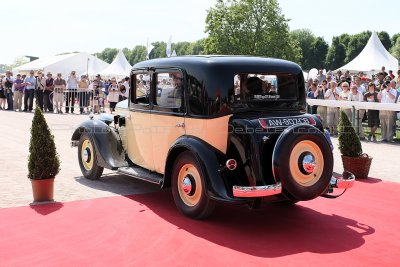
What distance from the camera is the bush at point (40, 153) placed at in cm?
659

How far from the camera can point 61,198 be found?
274 inches

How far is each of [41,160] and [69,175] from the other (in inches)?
81.9

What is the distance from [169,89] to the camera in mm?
6734

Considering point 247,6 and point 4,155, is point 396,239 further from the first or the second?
point 247,6

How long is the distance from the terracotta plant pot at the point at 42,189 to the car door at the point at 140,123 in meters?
1.40

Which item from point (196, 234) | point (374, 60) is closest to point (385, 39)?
point (374, 60)

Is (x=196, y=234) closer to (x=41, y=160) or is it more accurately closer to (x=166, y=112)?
(x=166, y=112)

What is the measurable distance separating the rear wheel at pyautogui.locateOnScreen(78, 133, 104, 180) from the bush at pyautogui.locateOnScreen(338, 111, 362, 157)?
438 cm

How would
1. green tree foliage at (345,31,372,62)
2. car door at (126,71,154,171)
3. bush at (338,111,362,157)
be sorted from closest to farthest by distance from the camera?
car door at (126,71,154,171), bush at (338,111,362,157), green tree foliage at (345,31,372,62)

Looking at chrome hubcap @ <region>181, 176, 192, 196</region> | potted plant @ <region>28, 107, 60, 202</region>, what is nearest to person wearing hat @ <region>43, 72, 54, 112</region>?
potted plant @ <region>28, 107, 60, 202</region>

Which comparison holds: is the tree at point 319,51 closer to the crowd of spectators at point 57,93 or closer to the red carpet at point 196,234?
the crowd of spectators at point 57,93

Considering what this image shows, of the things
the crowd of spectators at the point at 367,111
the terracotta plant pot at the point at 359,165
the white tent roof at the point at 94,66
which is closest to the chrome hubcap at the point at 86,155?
the terracotta plant pot at the point at 359,165

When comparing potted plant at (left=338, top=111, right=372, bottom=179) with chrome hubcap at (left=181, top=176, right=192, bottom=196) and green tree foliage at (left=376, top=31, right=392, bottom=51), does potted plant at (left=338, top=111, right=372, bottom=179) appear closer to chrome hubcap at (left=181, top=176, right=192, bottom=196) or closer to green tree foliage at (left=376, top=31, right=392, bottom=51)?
chrome hubcap at (left=181, top=176, right=192, bottom=196)

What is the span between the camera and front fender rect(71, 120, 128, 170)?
7609mm
